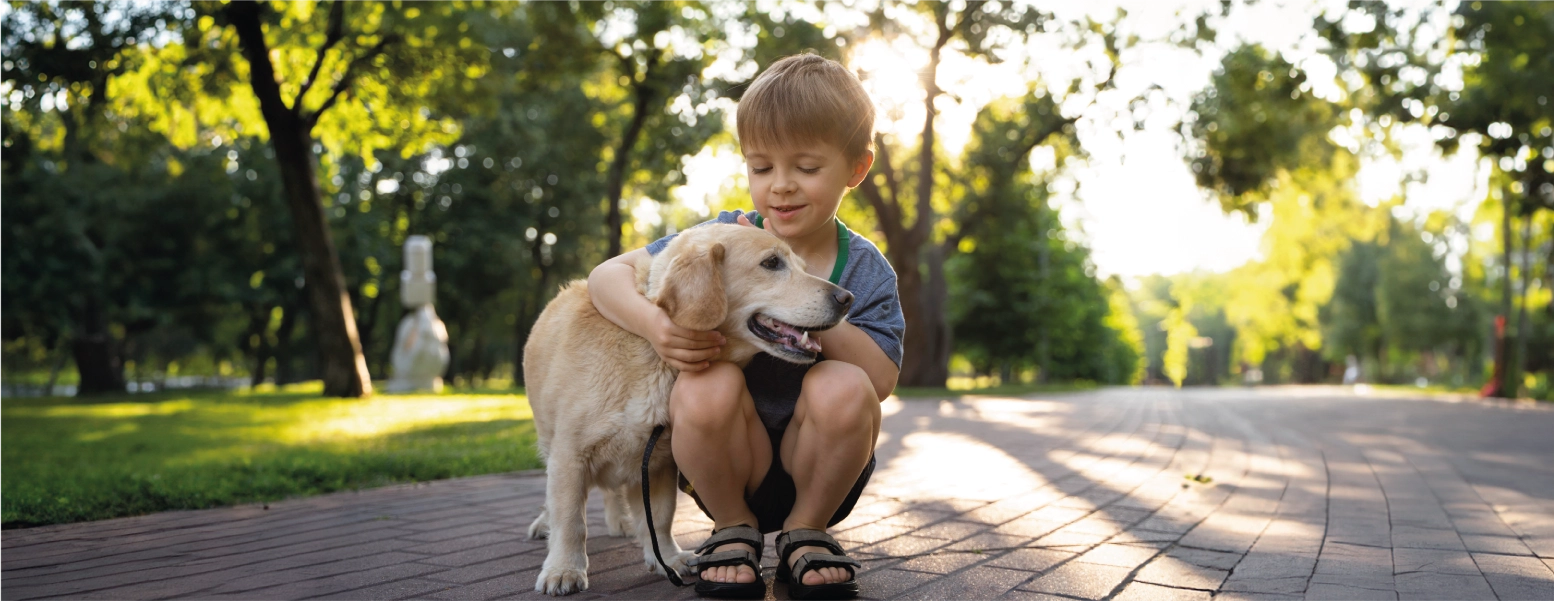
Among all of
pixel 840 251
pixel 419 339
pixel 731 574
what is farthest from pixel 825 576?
pixel 419 339

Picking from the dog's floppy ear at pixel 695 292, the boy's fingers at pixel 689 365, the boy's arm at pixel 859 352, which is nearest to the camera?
the dog's floppy ear at pixel 695 292

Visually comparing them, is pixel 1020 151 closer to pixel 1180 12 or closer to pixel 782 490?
pixel 1180 12

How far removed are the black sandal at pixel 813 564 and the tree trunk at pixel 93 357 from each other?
29604 millimetres

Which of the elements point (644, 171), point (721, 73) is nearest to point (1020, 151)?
point (721, 73)

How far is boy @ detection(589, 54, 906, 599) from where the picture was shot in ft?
10.2

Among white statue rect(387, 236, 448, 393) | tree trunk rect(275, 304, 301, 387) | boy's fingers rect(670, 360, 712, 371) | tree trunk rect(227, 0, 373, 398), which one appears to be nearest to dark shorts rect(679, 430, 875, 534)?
boy's fingers rect(670, 360, 712, 371)

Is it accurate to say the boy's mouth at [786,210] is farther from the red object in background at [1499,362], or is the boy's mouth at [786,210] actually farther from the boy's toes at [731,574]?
the red object in background at [1499,362]

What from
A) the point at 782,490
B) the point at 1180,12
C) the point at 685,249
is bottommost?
the point at 782,490

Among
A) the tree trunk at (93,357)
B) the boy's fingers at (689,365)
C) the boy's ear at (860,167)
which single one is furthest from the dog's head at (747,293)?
the tree trunk at (93,357)

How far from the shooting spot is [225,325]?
4016 cm

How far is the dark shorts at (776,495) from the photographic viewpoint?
3459mm

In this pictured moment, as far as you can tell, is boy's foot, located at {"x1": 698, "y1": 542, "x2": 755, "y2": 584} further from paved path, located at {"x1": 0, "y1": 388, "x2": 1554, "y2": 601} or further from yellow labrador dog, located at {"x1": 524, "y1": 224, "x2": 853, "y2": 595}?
yellow labrador dog, located at {"x1": 524, "y1": 224, "x2": 853, "y2": 595}

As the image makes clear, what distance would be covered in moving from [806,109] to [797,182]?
10.0 inches

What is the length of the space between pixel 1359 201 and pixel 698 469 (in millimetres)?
34437
